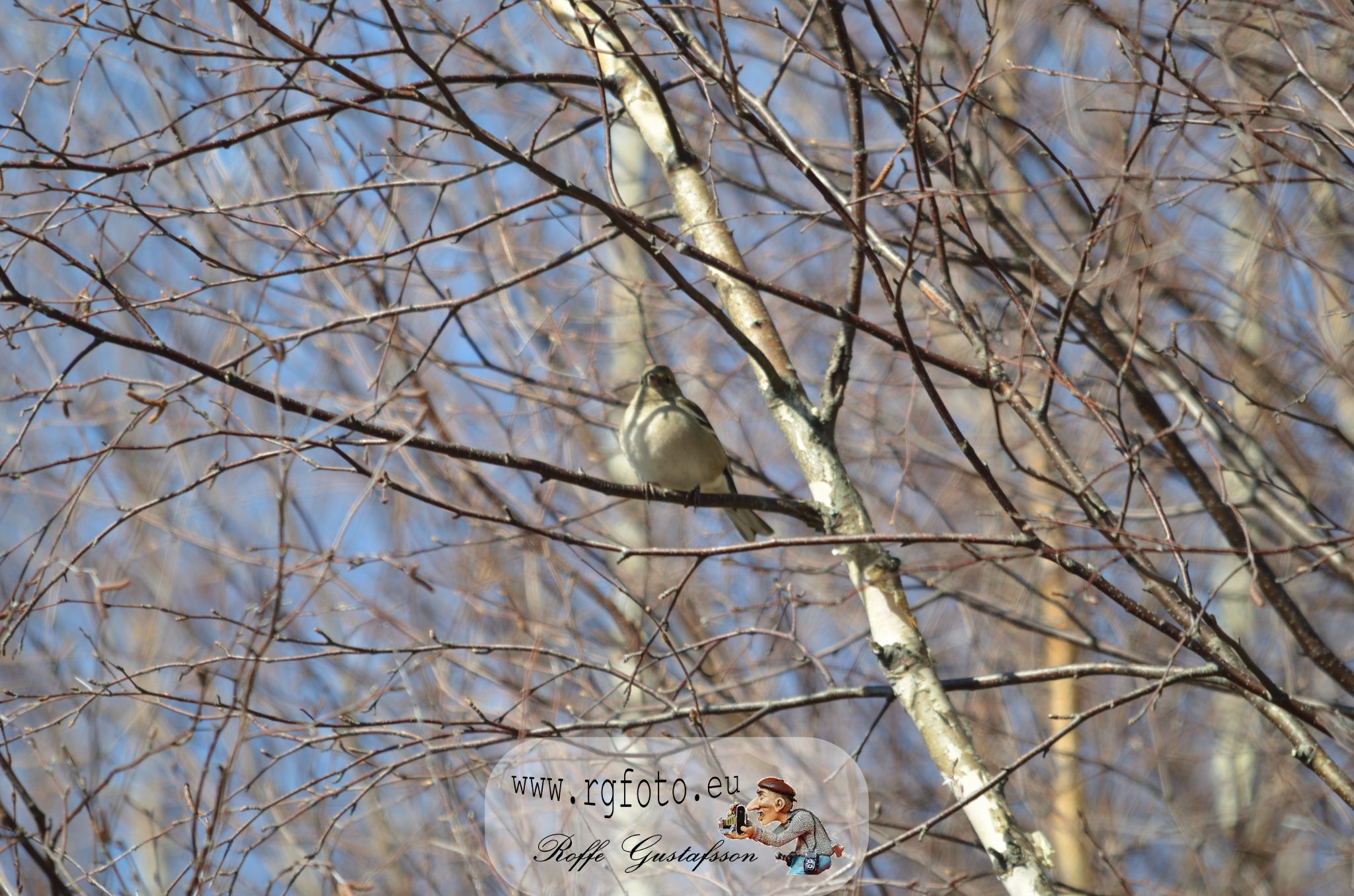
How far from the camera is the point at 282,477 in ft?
6.70

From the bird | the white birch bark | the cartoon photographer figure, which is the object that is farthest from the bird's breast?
the cartoon photographer figure

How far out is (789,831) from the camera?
4074 mm

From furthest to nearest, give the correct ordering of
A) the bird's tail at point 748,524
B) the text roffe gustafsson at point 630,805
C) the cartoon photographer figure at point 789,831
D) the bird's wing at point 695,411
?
the bird's wing at point 695,411
the bird's tail at point 748,524
the text roffe gustafsson at point 630,805
the cartoon photographer figure at point 789,831

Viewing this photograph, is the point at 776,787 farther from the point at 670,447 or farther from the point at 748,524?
the point at 670,447

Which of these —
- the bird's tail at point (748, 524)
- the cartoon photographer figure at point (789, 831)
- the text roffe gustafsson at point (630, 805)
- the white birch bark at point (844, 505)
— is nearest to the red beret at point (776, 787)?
the cartoon photographer figure at point (789, 831)

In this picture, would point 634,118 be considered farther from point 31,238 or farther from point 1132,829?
point 1132,829

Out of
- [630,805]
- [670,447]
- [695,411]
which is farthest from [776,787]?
[695,411]

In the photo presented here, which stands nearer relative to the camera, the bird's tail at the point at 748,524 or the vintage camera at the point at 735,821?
the vintage camera at the point at 735,821

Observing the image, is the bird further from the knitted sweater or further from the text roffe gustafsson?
the knitted sweater

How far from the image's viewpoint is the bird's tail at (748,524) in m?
5.30

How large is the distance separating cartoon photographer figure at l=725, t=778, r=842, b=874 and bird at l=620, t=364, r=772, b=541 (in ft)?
4.49

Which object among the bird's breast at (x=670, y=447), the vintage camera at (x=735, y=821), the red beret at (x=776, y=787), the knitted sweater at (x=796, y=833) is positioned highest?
the bird's breast at (x=670, y=447)

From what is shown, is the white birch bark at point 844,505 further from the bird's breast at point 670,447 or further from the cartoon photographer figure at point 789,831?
the bird's breast at point 670,447

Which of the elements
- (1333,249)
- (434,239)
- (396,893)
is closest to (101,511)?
(396,893)
